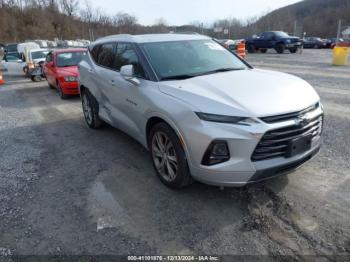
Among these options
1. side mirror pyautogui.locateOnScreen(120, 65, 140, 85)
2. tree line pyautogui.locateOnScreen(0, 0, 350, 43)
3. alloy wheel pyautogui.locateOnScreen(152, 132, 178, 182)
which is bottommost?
alloy wheel pyautogui.locateOnScreen(152, 132, 178, 182)

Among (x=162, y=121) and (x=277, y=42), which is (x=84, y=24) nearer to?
(x=277, y=42)

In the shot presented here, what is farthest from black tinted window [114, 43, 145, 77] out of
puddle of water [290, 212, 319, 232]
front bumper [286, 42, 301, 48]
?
front bumper [286, 42, 301, 48]

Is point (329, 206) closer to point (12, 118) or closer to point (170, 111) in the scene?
point (170, 111)

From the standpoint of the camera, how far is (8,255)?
8.78 ft

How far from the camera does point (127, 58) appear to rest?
14.3 ft

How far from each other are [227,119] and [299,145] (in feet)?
2.71

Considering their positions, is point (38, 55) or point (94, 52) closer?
point (94, 52)

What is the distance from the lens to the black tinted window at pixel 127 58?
398cm

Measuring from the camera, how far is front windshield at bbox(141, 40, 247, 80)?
3.82 metres

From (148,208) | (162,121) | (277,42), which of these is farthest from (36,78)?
(277,42)

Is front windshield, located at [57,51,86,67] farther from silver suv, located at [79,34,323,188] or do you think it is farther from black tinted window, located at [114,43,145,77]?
silver suv, located at [79,34,323,188]

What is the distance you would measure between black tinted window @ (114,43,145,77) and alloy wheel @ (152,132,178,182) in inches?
36.5

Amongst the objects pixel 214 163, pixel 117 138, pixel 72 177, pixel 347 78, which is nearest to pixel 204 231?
pixel 214 163

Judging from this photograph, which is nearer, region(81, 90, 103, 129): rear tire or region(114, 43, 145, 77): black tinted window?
region(114, 43, 145, 77): black tinted window
